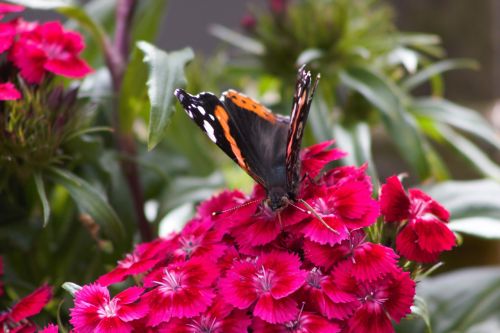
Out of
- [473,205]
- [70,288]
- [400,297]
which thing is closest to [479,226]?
[473,205]

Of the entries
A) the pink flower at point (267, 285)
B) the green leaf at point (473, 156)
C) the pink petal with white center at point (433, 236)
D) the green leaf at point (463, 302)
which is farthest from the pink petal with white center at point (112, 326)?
the green leaf at point (473, 156)

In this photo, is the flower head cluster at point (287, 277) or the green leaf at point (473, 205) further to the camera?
the green leaf at point (473, 205)

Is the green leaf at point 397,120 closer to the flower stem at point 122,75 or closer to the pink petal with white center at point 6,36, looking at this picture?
the flower stem at point 122,75

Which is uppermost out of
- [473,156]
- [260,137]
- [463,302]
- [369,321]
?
[260,137]

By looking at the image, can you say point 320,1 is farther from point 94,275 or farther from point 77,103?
point 94,275

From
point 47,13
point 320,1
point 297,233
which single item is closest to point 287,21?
point 320,1

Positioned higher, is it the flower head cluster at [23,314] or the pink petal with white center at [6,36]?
the pink petal with white center at [6,36]

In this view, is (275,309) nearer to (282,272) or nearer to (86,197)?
(282,272)
